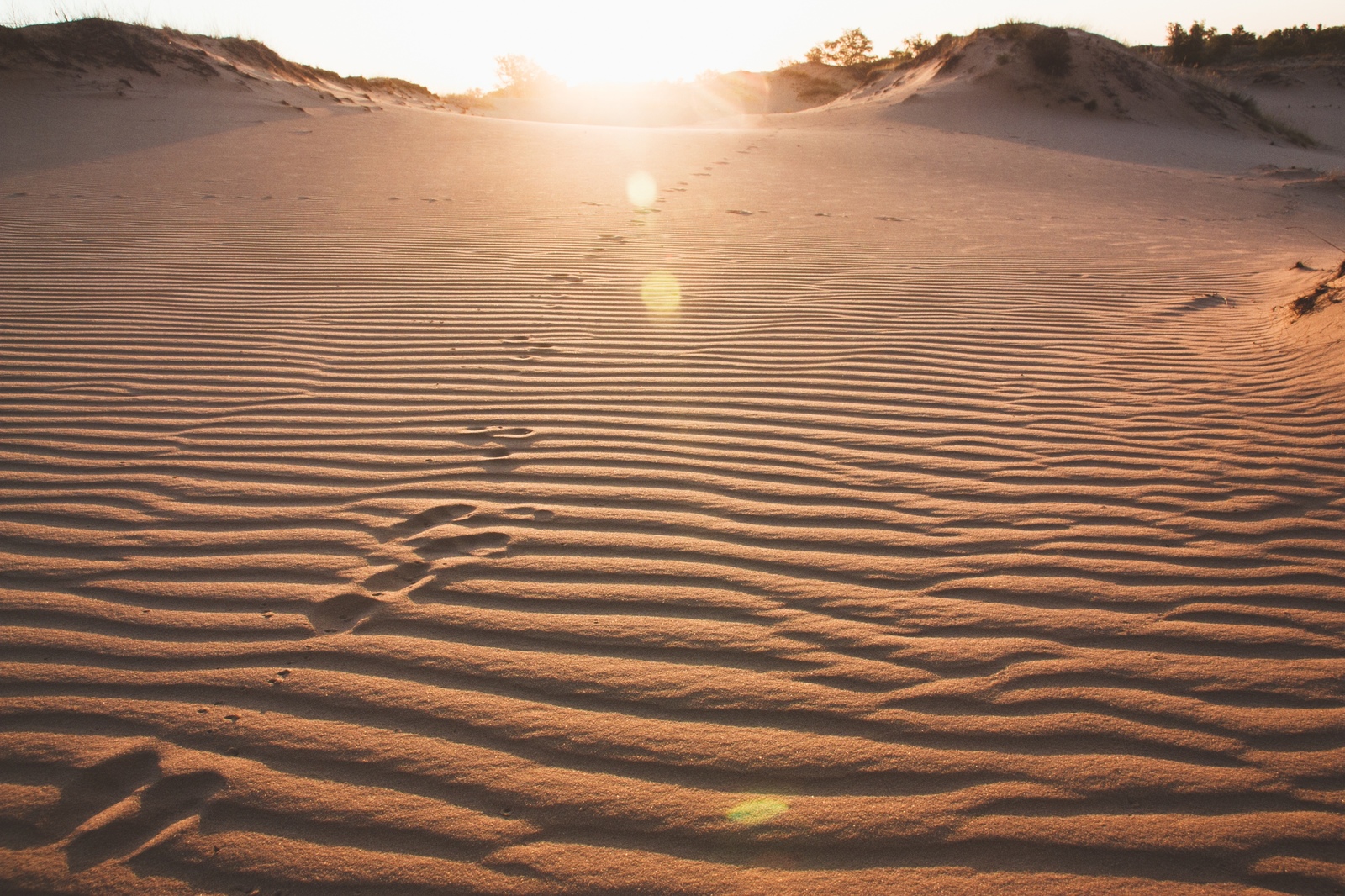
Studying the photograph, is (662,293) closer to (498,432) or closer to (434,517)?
(498,432)

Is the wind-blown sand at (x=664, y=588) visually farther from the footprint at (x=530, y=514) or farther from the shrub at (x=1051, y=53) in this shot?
the shrub at (x=1051, y=53)

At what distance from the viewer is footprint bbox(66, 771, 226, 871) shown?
1544mm

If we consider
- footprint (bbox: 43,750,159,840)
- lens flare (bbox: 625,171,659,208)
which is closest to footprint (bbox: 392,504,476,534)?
footprint (bbox: 43,750,159,840)

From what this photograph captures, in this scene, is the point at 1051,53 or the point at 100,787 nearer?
the point at 100,787

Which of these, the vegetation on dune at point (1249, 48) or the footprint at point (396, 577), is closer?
the footprint at point (396, 577)

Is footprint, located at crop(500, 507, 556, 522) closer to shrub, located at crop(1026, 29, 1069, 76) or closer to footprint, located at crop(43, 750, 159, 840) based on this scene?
footprint, located at crop(43, 750, 159, 840)

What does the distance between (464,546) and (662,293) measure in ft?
11.4

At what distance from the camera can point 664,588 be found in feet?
7.73

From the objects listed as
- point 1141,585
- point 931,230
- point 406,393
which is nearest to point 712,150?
point 931,230

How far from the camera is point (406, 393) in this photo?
A: 383 cm

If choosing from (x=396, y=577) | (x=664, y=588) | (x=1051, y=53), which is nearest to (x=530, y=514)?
(x=396, y=577)

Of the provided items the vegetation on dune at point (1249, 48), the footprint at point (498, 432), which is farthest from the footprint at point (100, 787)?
the vegetation on dune at point (1249, 48)

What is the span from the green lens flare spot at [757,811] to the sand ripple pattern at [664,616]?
0.01m

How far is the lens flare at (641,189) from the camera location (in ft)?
31.3
